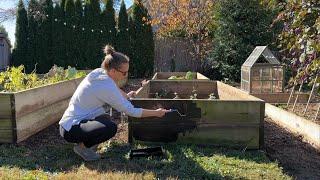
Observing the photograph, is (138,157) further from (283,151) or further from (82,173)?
(283,151)

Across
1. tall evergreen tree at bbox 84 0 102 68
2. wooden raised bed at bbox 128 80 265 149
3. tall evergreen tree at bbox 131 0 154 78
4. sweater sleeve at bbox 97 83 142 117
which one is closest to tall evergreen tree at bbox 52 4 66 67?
tall evergreen tree at bbox 84 0 102 68

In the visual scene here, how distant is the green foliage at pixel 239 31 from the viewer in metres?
15.7

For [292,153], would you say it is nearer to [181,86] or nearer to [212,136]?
[212,136]

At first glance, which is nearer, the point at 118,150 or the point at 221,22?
the point at 118,150

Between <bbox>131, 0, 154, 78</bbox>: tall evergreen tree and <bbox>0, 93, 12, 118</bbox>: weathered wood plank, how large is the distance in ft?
40.2

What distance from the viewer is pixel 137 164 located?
437 cm

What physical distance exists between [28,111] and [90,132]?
5.46 feet

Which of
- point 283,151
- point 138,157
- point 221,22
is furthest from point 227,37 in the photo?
point 138,157

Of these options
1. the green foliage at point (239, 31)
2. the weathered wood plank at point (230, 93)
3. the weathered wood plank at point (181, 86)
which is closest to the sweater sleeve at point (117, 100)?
the weathered wood plank at point (230, 93)

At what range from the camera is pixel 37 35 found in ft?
57.8

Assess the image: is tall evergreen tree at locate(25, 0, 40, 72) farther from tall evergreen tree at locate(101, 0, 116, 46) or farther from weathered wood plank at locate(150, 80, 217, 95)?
weathered wood plank at locate(150, 80, 217, 95)

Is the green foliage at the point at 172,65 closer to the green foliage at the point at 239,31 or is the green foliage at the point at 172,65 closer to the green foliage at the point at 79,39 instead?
the green foliage at the point at 239,31

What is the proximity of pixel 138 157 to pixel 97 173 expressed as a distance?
67cm

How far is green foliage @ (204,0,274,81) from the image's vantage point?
51.6 ft
